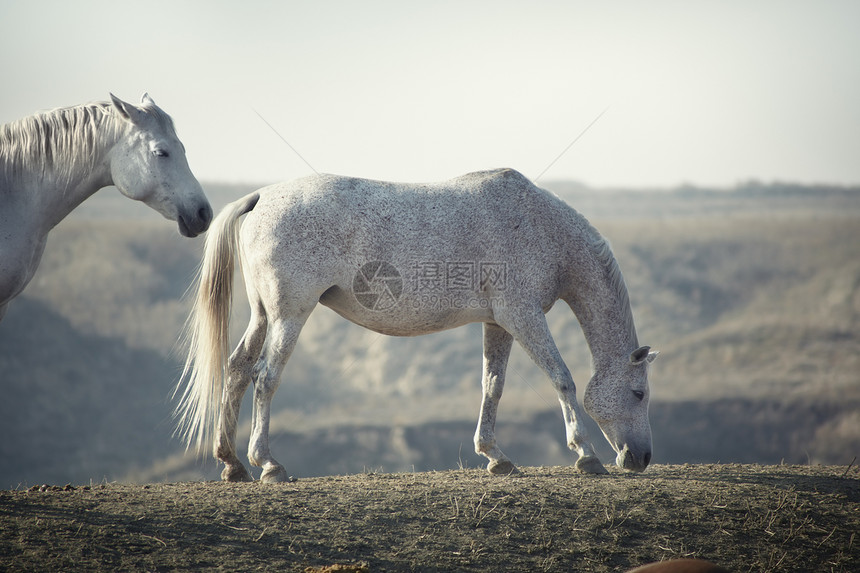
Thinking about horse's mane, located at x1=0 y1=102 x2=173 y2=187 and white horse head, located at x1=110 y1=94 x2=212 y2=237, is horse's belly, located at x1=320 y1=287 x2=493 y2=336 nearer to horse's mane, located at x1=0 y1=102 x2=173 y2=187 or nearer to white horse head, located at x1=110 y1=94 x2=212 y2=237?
white horse head, located at x1=110 y1=94 x2=212 y2=237

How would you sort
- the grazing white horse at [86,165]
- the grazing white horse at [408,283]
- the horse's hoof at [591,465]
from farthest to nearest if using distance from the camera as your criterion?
the horse's hoof at [591,465] < the grazing white horse at [408,283] < the grazing white horse at [86,165]

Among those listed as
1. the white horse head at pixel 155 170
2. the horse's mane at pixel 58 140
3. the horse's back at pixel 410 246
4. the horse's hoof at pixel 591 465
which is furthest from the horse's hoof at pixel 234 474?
the horse's hoof at pixel 591 465

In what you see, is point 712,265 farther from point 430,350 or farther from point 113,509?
point 113,509

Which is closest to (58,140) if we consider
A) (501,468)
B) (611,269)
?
(501,468)

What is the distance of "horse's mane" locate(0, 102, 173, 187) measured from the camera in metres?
5.84

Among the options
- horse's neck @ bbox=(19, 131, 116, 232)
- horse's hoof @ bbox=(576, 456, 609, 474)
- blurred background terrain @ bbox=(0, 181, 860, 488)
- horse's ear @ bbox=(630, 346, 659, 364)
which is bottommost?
blurred background terrain @ bbox=(0, 181, 860, 488)

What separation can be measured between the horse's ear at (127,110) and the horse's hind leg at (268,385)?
1.98 metres

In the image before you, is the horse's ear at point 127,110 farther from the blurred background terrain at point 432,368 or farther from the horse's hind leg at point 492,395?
the blurred background terrain at point 432,368

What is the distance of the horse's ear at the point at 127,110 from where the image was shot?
583 centimetres

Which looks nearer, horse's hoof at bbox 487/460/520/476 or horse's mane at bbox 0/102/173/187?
horse's mane at bbox 0/102/173/187

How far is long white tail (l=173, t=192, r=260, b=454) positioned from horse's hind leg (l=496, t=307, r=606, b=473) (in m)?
2.51

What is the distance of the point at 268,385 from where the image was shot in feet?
21.4

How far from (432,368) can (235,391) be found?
21.6 m

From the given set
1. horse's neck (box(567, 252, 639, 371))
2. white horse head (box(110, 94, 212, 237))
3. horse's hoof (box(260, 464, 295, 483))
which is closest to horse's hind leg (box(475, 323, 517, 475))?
horse's neck (box(567, 252, 639, 371))
